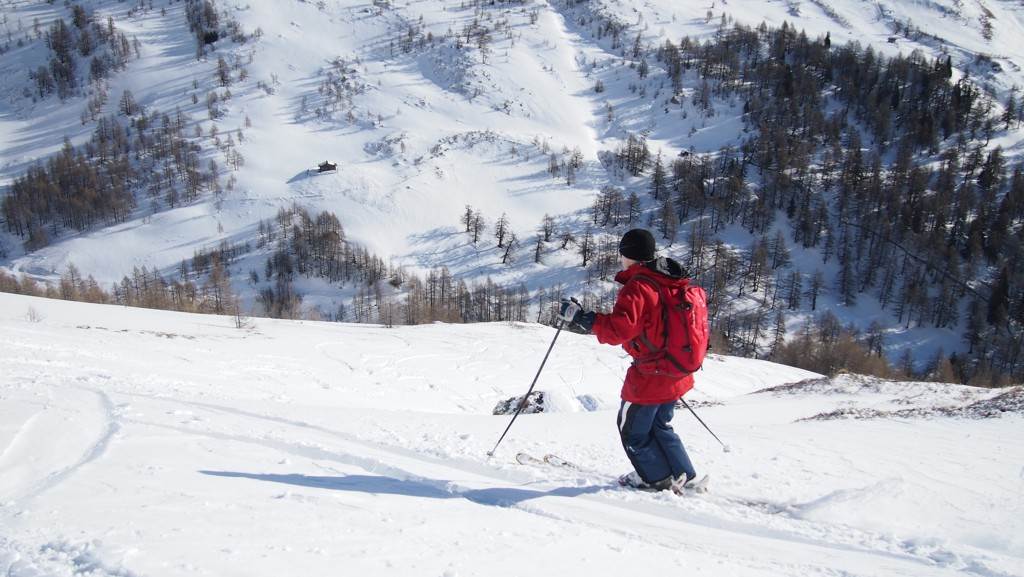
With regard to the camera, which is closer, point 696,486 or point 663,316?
point 663,316

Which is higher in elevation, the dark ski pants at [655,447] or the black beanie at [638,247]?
the black beanie at [638,247]

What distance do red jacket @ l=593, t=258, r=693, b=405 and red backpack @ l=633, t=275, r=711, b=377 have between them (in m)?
0.05

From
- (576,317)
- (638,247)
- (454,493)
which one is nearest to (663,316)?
(638,247)

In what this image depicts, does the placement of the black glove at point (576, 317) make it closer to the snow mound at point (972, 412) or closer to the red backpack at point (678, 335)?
the red backpack at point (678, 335)

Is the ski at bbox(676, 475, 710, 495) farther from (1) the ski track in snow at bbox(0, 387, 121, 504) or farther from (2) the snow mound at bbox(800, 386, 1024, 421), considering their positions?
(2) the snow mound at bbox(800, 386, 1024, 421)

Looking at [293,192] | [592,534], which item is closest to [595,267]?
[293,192]

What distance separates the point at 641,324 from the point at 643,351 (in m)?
0.29

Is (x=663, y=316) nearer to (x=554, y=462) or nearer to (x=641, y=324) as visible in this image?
(x=641, y=324)

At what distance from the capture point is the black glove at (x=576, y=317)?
4.24 meters

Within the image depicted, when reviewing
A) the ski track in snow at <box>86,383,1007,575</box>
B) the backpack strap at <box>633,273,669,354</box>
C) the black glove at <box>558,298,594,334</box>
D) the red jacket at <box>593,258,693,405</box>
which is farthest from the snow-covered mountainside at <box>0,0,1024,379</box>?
the backpack strap at <box>633,273,669,354</box>

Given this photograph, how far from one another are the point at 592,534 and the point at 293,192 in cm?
10068

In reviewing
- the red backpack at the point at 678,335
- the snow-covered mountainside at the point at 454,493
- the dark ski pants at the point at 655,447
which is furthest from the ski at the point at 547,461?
the red backpack at the point at 678,335

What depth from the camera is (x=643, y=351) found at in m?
4.36

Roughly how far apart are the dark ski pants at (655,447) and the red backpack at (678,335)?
510 millimetres
